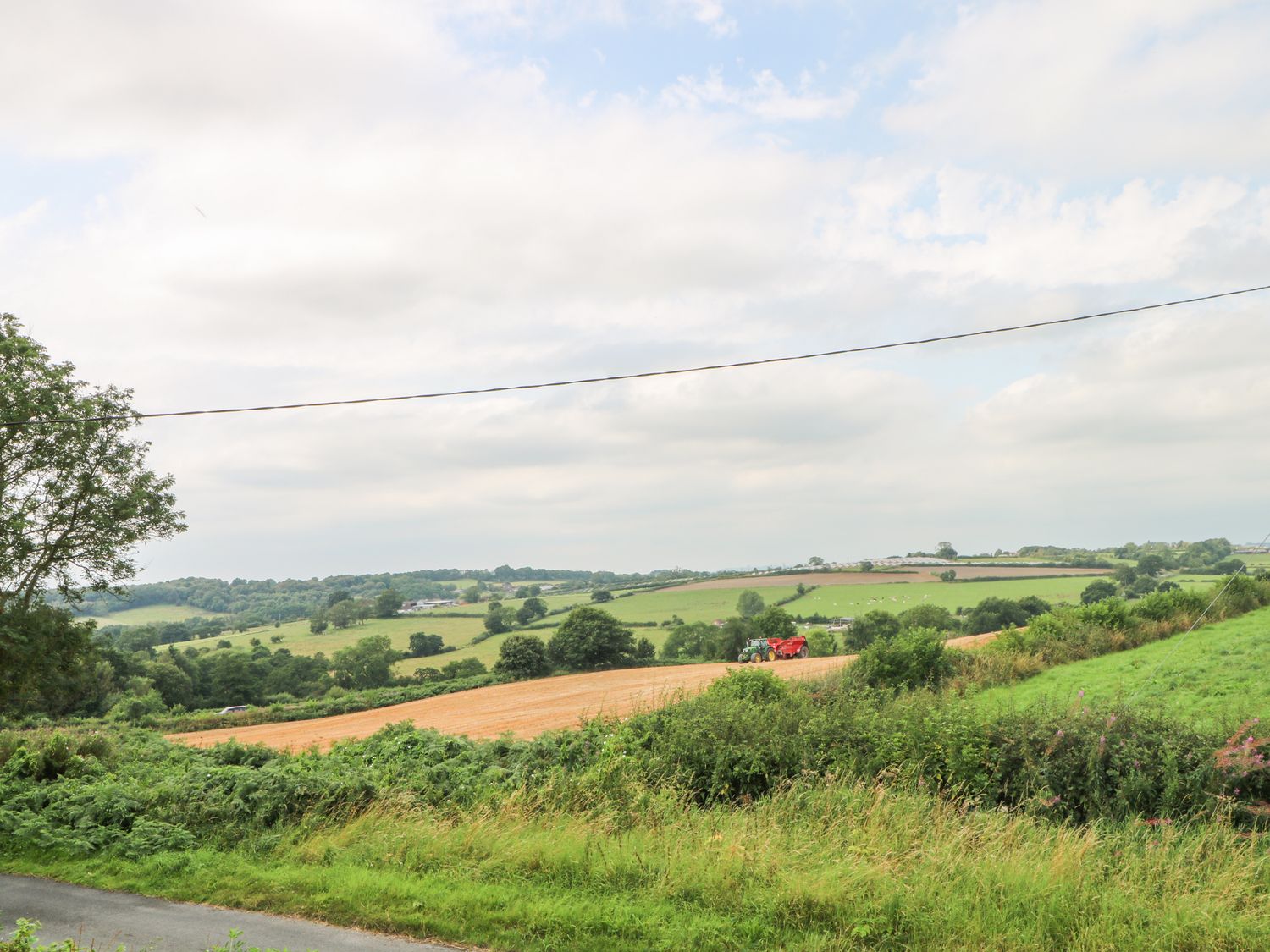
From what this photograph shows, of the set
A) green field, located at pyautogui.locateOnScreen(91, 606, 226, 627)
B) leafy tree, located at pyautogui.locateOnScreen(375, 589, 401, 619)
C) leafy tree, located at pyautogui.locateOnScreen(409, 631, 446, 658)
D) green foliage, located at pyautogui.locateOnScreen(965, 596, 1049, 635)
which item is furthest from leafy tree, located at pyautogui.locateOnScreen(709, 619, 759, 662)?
green field, located at pyautogui.locateOnScreen(91, 606, 226, 627)

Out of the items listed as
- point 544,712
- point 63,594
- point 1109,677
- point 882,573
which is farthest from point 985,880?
point 882,573

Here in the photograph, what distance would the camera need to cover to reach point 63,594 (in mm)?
18562

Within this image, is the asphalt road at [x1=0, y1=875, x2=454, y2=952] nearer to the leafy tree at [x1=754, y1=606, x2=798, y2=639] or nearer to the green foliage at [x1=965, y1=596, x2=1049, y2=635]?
the green foliage at [x1=965, y1=596, x2=1049, y2=635]

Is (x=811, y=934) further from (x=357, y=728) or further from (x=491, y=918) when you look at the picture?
(x=357, y=728)

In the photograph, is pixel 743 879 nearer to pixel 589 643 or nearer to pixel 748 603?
pixel 589 643

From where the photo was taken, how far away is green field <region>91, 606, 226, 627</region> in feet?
214

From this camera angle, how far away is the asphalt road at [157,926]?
273 inches

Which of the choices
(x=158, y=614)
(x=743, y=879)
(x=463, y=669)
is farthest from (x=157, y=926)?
(x=158, y=614)

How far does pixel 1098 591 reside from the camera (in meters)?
43.0

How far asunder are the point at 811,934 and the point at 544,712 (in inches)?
952

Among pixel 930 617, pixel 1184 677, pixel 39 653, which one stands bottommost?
pixel 930 617

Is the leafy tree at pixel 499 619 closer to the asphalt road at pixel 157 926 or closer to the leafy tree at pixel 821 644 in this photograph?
the leafy tree at pixel 821 644

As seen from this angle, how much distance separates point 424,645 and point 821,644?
27.8 m

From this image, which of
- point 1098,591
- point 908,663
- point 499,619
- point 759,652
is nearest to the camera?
point 908,663
